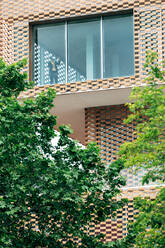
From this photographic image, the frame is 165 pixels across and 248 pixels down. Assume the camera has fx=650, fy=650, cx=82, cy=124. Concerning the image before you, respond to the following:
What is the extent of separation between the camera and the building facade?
20281 millimetres

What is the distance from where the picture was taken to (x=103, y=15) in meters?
21.2

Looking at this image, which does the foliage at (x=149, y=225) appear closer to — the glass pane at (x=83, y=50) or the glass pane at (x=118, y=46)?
the glass pane at (x=118, y=46)

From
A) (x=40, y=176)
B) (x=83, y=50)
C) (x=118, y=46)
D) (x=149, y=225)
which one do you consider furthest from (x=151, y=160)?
(x=83, y=50)

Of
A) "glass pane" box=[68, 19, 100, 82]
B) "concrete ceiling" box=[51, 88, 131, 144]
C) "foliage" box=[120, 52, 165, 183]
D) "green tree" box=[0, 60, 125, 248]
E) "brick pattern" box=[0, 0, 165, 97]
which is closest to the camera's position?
"green tree" box=[0, 60, 125, 248]

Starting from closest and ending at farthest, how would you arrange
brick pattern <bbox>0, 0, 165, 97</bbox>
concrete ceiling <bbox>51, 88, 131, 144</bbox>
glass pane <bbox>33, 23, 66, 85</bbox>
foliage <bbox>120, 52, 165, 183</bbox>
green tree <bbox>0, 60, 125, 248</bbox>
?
green tree <bbox>0, 60, 125, 248</bbox> → foliage <bbox>120, 52, 165, 183</bbox> → brick pattern <bbox>0, 0, 165, 97</bbox> → concrete ceiling <bbox>51, 88, 131, 144</bbox> → glass pane <bbox>33, 23, 66, 85</bbox>

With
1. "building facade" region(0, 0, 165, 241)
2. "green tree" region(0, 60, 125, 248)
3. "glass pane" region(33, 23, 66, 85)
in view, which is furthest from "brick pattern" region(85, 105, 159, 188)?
"green tree" region(0, 60, 125, 248)

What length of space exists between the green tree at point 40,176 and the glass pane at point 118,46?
6.58 metres

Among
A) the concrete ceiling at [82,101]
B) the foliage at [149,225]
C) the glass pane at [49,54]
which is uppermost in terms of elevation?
the glass pane at [49,54]

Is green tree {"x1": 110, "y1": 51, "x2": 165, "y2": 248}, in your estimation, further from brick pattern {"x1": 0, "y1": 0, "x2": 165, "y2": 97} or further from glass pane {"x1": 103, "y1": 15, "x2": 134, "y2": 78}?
glass pane {"x1": 103, "y1": 15, "x2": 134, "y2": 78}

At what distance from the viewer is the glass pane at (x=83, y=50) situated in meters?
20.8

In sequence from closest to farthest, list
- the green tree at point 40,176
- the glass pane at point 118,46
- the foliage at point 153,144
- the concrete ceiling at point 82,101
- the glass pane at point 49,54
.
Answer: the green tree at point 40,176, the foliage at point 153,144, the concrete ceiling at point 82,101, the glass pane at point 118,46, the glass pane at point 49,54

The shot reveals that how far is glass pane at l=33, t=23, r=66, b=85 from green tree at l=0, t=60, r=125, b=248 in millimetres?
6732

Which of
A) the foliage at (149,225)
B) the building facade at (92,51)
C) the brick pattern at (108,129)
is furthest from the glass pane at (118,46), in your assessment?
the foliage at (149,225)

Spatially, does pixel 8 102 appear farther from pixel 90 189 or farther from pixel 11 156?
pixel 90 189
